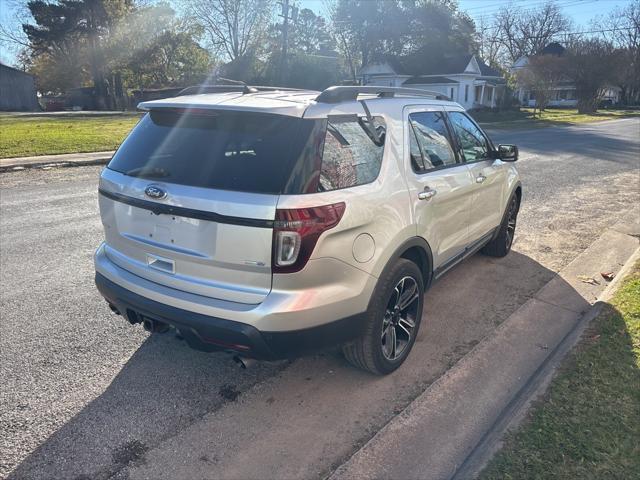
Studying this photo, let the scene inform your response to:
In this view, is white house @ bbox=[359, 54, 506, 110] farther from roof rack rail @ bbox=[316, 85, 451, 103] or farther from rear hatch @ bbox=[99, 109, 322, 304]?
rear hatch @ bbox=[99, 109, 322, 304]

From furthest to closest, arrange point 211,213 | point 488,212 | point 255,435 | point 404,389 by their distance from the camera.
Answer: point 488,212
point 404,389
point 255,435
point 211,213

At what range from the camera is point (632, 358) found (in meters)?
3.45

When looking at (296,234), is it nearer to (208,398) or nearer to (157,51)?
(208,398)

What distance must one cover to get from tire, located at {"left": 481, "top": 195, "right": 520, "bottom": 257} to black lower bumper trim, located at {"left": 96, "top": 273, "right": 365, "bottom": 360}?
3.20m

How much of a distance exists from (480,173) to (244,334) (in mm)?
2887

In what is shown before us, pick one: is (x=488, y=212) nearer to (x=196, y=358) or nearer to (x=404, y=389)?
(x=404, y=389)

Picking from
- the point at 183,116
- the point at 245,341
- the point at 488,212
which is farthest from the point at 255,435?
the point at 488,212

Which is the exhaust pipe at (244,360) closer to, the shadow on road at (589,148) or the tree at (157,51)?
the shadow on road at (589,148)

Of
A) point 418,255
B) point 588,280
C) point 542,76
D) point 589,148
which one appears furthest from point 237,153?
point 542,76

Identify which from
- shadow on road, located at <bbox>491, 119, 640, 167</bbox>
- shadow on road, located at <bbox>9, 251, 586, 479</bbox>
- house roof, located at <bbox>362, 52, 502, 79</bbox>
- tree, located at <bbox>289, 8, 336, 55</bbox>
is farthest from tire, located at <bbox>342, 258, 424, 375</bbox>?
tree, located at <bbox>289, 8, 336, 55</bbox>

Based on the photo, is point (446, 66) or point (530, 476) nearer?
point (530, 476)

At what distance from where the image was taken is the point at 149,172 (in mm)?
2982

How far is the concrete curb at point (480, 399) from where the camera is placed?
2.60 metres

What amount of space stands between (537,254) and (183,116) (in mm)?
4662
